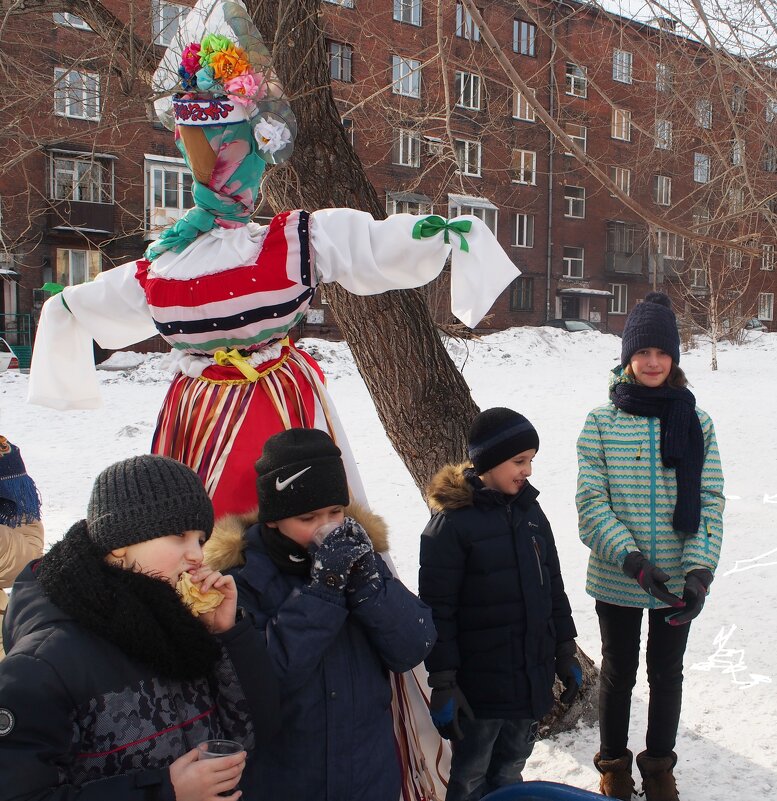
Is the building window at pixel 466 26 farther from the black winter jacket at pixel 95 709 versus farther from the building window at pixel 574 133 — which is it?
the black winter jacket at pixel 95 709

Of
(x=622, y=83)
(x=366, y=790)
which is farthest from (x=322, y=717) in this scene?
(x=622, y=83)

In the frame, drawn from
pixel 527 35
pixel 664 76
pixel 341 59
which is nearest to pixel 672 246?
pixel 527 35

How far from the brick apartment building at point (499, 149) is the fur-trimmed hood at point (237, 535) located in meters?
1.93

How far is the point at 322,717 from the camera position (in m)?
1.92

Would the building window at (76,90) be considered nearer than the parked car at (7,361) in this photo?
Yes

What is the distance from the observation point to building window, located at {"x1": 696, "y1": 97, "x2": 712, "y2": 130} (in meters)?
4.46

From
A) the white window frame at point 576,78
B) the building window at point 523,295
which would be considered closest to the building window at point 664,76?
the white window frame at point 576,78

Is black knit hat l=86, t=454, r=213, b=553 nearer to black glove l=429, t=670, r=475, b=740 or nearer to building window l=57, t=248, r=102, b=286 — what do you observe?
black glove l=429, t=670, r=475, b=740

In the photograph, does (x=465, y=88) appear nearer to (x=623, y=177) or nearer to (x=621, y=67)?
(x=621, y=67)

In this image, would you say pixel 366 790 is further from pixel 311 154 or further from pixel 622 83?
pixel 622 83

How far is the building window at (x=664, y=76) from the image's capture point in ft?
13.9

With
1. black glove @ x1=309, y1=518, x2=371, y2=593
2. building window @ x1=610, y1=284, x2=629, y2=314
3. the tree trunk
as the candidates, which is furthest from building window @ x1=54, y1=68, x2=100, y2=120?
building window @ x1=610, y1=284, x2=629, y2=314

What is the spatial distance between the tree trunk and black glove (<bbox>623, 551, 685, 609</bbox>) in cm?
113

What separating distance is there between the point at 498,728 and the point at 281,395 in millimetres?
1254
